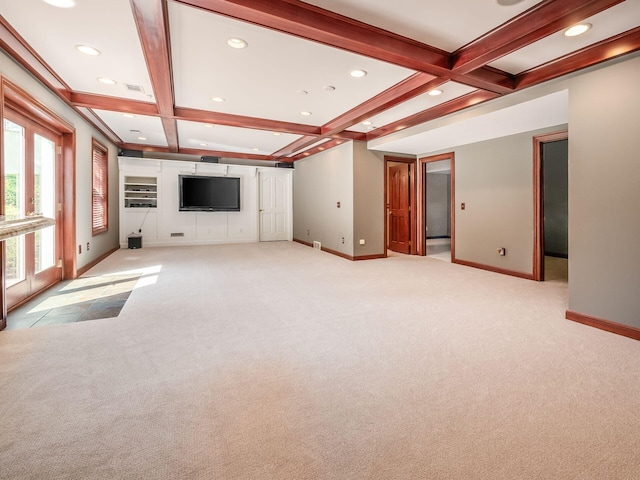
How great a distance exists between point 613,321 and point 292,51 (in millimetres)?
3652

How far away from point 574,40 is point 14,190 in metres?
5.26

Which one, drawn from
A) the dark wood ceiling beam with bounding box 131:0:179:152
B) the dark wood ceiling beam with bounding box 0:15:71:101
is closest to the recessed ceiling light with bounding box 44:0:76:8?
the dark wood ceiling beam with bounding box 131:0:179:152

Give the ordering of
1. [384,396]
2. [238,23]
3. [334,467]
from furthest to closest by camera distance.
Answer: [238,23]
[384,396]
[334,467]

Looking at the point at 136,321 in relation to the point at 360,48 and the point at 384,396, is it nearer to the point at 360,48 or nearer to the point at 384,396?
the point at 384,396

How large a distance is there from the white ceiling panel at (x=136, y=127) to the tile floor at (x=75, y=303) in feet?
8.55

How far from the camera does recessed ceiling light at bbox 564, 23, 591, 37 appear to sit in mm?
2449

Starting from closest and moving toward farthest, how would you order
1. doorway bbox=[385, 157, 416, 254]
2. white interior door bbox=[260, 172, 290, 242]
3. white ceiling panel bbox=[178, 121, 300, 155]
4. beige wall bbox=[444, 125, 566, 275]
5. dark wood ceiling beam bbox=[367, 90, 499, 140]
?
dark wood ceiling beam bbox=[367, 90, 499, 140] → beige wall bbox=[444, 125, 566, 275] → white ceiling panel bbox=[178, 121, 300, 155] → doorway bbox=[385, 157, 416, 254] → white interior door bbox=[260, 172, 290, 242]

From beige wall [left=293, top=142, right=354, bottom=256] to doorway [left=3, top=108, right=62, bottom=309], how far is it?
452 cm

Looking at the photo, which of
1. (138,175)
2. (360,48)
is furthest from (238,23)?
(138,175)

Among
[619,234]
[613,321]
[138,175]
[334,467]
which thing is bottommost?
[334,467]

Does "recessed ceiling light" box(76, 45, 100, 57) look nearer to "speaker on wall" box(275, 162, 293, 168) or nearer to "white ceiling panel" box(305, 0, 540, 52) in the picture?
"white ceiling panel" box(305, 0, 540, 52)

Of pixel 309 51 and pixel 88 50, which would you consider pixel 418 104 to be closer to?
pixel 309 51

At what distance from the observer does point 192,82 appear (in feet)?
12.3

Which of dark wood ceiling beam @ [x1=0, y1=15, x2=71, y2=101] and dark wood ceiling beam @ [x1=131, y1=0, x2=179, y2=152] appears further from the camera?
dark wood ceiling beam @ [x1=0, y1=15, x2=71, y2=101]
